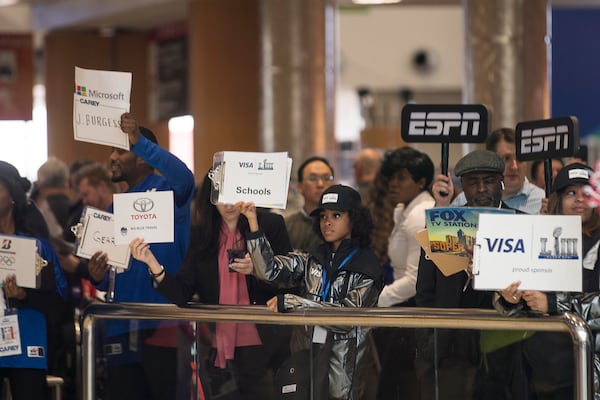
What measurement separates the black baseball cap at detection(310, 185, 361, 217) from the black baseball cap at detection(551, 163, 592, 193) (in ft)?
2.94

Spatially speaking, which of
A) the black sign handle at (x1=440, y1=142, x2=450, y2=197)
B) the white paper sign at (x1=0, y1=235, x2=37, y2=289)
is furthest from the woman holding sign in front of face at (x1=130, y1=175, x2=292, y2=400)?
the black sign handle at (x1=440, y1=142, x2=450, y2=197)

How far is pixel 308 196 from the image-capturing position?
7285mm

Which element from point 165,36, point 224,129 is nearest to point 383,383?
point 224,129

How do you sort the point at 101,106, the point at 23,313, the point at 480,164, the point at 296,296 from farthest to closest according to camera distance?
the point at 23,313
the point at 101,106
the point at 480,164
the point at 296,296

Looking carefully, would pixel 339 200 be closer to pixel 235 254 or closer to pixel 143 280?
pixel 235 254

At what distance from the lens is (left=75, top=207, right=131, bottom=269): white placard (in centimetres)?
557

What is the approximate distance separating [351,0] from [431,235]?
8691 mm

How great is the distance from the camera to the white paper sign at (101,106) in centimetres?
548

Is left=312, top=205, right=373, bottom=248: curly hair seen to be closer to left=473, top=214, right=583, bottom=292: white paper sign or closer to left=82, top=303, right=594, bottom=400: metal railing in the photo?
left=82, top=303, right=594, bottom=400: metal railing

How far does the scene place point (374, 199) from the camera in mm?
6836

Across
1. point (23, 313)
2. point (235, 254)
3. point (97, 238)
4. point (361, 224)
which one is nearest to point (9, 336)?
point (23, 313)

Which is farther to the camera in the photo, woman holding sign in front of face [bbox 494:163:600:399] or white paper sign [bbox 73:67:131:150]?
white paper sign [bbox 73:67:131:150]

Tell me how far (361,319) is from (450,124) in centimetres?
136

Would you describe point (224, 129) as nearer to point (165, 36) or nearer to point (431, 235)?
point (165, 36)
